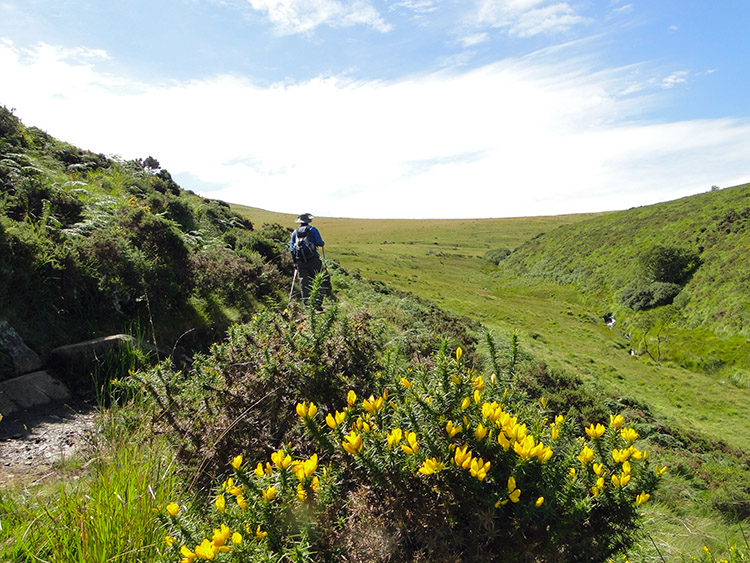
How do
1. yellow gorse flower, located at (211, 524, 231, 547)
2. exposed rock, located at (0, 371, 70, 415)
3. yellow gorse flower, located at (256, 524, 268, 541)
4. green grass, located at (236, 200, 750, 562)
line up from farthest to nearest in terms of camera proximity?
1. green grass, located at (236, 200, 750, 562)
2. exposed rock, located at (0, 371, 70, 415)
3. yellow gorse flower, located at (256, 524, 268, 541)
4. yellow gorse flower, located at (211, 524, 231, 547)

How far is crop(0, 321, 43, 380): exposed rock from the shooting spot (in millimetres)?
5066

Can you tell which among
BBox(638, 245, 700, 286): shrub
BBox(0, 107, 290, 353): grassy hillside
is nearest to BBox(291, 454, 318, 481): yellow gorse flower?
BBox(0, 107, 290, 353): grassy hillside

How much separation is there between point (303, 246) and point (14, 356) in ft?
17.6

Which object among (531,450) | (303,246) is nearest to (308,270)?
(303,246)

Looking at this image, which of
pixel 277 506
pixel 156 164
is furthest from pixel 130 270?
pixel 156 164

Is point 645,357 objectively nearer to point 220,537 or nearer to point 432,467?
point 432,467

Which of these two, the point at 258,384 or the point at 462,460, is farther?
the point at 258,384

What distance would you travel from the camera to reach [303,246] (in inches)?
365

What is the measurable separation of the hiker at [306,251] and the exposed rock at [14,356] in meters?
4.87

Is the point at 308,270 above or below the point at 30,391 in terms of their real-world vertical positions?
above

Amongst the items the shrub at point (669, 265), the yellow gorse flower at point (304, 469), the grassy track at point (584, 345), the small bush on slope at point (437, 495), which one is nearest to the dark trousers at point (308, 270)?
the grassy track at point (584, 345)

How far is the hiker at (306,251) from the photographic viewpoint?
9320 millimetres

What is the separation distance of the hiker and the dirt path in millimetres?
5084

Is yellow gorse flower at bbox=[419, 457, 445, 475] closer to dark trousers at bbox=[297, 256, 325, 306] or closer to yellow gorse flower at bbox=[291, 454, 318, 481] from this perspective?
yellow gorse flower at bbox=[291, 454, 318, 481]
